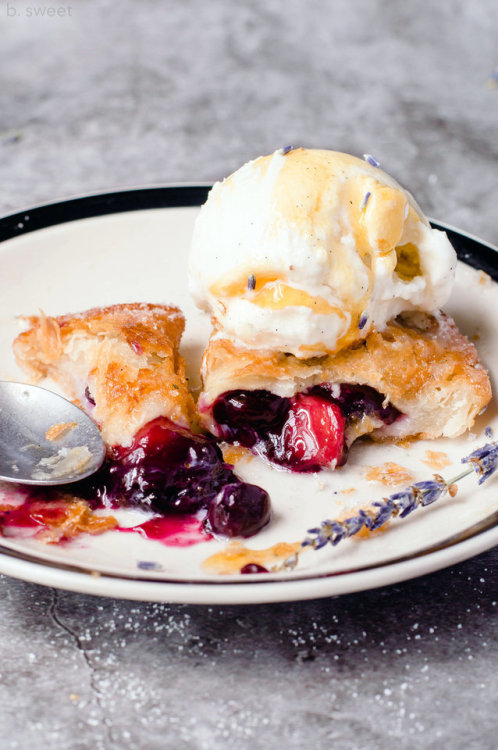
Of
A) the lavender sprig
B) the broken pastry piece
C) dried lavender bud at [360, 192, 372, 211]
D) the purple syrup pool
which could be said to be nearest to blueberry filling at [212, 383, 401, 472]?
the broken pastry piece

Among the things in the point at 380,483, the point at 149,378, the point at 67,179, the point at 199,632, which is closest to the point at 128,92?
the point at 67,179

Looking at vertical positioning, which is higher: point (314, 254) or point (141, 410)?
point (314, 254)

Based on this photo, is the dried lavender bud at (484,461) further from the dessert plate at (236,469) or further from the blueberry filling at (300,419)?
the blueberry filling at (300,419)

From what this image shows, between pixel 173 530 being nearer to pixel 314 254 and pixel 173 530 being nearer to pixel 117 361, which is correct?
pixel 117 361

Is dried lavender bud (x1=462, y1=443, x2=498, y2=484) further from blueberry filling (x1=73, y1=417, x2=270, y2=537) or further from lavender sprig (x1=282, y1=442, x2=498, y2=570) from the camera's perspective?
blueberry filling (x1=73, y1=417, x2=270, y2=537)

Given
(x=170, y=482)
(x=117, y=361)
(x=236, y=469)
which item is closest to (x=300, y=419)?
(x=236, y=469)

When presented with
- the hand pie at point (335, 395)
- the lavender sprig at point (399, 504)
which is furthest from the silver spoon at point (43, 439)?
the lavender sprig at point (399, 504)

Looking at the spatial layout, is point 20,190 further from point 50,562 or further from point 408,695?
point 408,695

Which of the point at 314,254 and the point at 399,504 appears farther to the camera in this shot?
the point at 314,254
